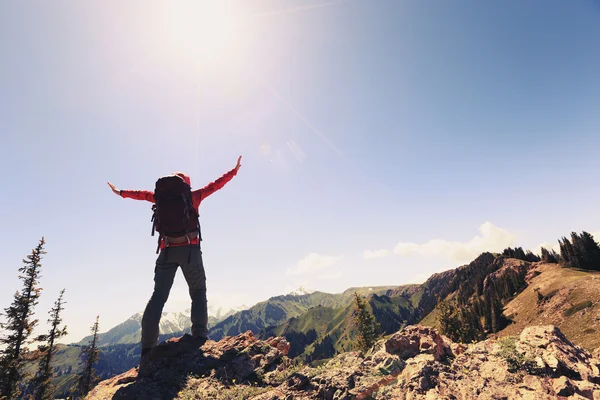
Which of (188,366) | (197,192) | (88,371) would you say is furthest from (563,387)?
(88,371)

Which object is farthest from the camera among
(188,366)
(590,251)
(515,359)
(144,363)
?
(590,251)

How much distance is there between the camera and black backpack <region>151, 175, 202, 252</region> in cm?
885

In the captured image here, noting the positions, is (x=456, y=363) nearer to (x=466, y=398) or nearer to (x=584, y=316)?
(x=466, y=398)

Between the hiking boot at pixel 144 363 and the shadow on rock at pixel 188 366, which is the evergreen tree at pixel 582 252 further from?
the hiking boot at pixel 144 363

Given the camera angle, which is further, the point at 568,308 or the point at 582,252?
the point at 582,252

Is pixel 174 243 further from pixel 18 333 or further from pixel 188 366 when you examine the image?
pixel 18 333

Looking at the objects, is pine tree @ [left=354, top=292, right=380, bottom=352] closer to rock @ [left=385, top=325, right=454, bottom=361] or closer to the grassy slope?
the grassy slope

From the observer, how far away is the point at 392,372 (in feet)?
22.3

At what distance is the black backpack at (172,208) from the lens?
8852 mm

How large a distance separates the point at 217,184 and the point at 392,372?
8.23 meters

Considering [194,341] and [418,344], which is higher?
[194,341]

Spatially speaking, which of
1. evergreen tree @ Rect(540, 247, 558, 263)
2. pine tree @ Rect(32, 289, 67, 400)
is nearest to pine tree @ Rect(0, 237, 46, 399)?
pine tree @ Rect(32, 289, 67, 400)

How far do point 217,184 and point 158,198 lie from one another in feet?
6.84

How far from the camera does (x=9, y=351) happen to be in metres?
25.2
